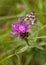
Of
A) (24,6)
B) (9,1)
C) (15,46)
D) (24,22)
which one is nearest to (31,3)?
(24,6)

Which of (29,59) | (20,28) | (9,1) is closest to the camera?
(20,28)

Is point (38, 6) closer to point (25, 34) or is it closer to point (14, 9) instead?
point (14, 9)

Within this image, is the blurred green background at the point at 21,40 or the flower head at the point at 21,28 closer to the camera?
the flower head at the point at 21,28

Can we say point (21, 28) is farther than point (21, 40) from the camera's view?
No

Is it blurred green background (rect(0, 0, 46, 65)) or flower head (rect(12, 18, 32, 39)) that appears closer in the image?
flower head (rect(12, 18, 32, 39))

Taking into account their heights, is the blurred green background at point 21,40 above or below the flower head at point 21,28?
below

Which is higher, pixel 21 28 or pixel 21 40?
pixel 21 28

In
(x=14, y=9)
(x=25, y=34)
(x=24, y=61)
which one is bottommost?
(x=24, y=61)

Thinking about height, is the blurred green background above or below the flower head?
below
